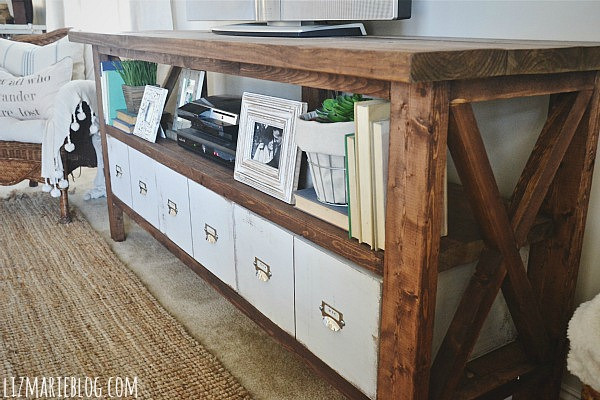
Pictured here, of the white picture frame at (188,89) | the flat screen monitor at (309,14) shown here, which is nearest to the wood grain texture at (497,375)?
the flat screen monitor at (309,14)

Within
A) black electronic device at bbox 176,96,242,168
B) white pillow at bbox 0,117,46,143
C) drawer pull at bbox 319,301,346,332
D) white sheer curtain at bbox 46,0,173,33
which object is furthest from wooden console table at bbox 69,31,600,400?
white sheer curtain at bbox 46,0,173,33

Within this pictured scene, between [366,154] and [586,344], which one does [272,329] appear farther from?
[586,344]

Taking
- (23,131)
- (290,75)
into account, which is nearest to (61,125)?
(23,131)

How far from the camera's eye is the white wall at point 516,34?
1090 mm

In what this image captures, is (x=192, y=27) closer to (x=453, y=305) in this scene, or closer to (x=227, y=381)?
(x=227, y=381)

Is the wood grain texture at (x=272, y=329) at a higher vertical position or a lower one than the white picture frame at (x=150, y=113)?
lower

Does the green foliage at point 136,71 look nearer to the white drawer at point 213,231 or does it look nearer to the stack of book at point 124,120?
the stack of book at point 124,120

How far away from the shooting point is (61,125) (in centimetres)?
233

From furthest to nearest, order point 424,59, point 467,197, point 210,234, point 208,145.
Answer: point 208,145
point 210,234
point 467,197
point 424,59

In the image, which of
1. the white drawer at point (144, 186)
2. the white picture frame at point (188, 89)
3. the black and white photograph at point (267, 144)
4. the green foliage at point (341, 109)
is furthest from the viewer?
the white picture frame at point (188, 89)

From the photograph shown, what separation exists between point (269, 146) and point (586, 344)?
772 mm

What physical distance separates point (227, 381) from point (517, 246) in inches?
28.9

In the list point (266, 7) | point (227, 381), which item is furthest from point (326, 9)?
point (227, 381)

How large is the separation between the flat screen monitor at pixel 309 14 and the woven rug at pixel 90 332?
831 millimetres
